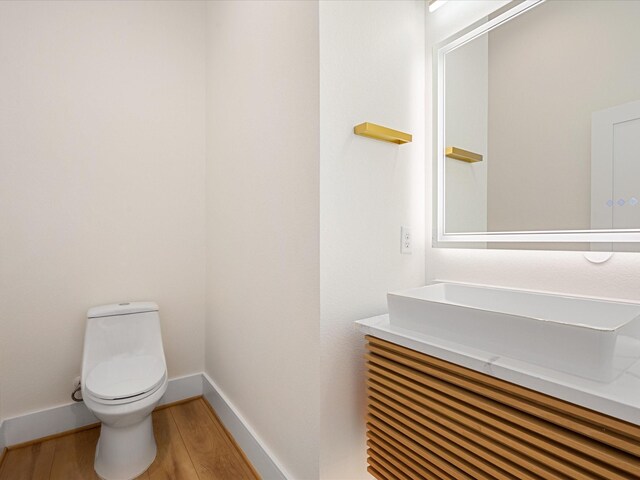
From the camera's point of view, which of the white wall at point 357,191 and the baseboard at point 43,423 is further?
the baseboard at point 43,423

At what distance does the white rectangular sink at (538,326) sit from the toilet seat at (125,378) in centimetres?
119

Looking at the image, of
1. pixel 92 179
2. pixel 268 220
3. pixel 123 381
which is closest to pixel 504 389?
pixel 268 220

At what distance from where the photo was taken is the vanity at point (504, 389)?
2.32 ft

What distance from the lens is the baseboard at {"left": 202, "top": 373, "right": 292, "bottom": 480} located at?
4.81 ft

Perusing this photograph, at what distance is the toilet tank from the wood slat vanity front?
1.31 metres

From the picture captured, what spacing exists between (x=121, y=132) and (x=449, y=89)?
1834 mm

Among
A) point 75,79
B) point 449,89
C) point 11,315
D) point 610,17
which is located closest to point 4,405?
point 11,315

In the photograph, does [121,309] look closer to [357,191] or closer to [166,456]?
[166,456]

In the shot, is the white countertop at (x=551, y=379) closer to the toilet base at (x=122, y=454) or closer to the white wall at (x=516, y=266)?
the white wall at (x=516, y=266)

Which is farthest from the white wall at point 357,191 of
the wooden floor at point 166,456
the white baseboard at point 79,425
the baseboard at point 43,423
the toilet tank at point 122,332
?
the baseboard at point 43,423

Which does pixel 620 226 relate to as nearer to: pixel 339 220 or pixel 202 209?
pixel 339 220

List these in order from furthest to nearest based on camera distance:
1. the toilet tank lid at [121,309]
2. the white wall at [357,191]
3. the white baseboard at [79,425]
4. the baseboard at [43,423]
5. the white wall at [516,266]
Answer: the toilet tank lid at [121,309], the baseboard at [43,423], the white baseboard at [79,425], the white wall at [357,191], the white wall at [516,266]

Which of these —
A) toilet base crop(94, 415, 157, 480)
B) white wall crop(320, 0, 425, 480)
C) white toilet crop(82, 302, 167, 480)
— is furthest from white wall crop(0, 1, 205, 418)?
white wall crop(320, 0, 425, 480)

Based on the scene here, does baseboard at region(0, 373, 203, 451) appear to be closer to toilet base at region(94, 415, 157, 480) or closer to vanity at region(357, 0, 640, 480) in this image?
toilet base at region(94, 415, 157, 480)
